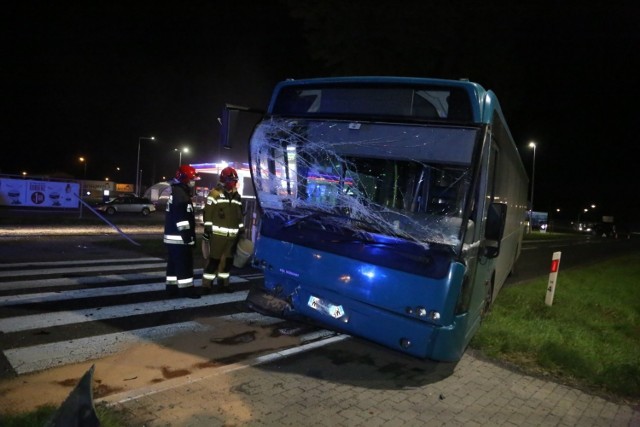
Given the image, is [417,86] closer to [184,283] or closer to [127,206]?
[184,283]

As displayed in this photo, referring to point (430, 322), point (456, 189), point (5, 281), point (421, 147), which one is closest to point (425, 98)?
point (421, 147)

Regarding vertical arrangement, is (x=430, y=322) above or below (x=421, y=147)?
below

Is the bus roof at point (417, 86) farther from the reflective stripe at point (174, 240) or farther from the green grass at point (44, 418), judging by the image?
the green grass at point (44, 418)

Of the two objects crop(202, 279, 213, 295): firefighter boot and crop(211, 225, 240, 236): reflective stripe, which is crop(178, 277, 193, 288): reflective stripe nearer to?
crop(202, 279, 213, 295): firefighter boot

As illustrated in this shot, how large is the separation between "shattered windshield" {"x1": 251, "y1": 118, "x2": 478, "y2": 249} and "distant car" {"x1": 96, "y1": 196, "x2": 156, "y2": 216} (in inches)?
1265

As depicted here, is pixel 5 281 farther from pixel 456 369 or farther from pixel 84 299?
pixel 456 369

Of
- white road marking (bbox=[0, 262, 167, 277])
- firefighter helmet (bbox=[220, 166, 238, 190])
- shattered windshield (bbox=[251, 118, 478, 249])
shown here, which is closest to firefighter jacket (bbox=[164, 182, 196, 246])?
firefighter helmet (bbox=[220, 166, 238, 190])

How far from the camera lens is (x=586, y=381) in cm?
574

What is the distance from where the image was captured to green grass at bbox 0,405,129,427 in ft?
11.4

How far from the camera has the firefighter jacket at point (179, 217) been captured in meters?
7.14

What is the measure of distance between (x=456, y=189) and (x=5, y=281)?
7804mm

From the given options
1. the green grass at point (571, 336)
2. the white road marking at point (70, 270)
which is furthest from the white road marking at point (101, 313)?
the green grass at point (571, 336)

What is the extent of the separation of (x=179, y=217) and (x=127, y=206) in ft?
104

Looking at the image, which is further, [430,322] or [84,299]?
[84,299]
